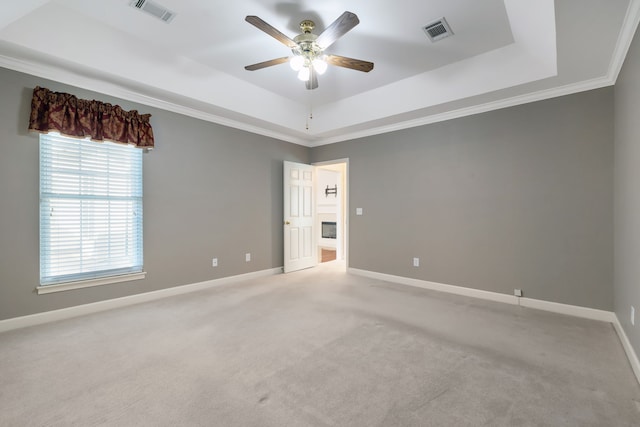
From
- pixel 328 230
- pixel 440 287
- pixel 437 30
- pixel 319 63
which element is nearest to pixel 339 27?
pixel 319 63

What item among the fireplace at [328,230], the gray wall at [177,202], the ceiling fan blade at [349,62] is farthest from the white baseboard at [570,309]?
the fireplace at [328,230]

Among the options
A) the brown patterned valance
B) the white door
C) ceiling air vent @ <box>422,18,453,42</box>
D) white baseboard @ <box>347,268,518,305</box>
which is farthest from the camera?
the white door

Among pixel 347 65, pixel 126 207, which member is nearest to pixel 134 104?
pixel 126 207

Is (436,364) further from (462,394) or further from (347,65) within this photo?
(347,65)

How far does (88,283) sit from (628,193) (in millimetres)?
5277

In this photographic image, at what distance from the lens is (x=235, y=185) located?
4.68 metres

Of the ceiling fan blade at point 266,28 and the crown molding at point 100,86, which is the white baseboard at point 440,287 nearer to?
the crown molding at point 100,86

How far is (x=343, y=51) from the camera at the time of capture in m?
3.25

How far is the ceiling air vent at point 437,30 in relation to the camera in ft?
9.04

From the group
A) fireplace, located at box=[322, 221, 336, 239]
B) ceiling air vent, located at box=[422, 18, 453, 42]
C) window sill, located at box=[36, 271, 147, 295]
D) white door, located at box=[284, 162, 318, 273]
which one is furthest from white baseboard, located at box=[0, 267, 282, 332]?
ceiling air vent, located at box=[422, 18, 453, 42]

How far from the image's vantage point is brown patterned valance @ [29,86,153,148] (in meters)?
2.89

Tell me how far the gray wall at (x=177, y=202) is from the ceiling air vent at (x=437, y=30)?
306cm

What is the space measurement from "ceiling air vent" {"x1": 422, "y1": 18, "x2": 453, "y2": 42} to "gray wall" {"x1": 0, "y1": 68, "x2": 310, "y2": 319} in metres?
3.06

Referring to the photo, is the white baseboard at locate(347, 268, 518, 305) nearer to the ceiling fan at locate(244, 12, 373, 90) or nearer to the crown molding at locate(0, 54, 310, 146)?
the ceiling fan at locate(244, 12, 373, 90)
